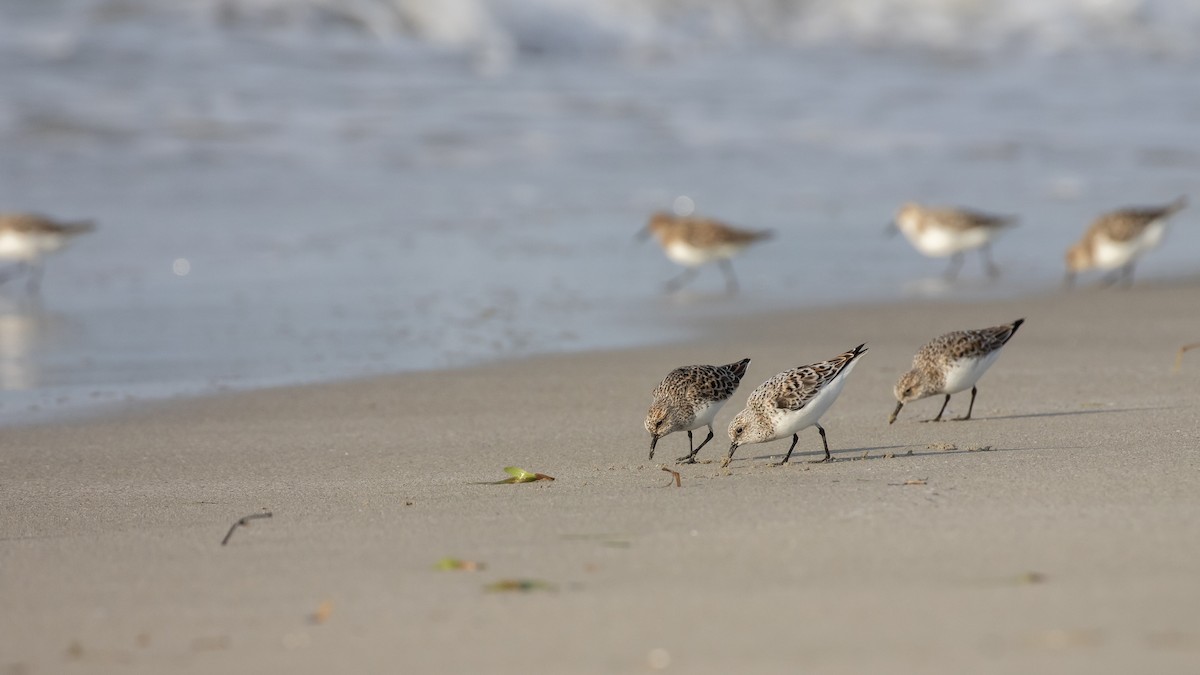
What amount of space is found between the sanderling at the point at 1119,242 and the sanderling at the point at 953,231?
0.78 meters

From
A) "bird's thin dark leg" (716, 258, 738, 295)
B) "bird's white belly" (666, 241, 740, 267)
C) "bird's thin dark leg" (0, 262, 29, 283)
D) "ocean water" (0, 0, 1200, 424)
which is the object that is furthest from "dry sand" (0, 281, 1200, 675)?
"bird's thin dark leg" (0, 262, 29, 283)

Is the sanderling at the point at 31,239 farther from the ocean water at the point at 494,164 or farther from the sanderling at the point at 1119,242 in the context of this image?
the sanderling at the point at 1119,242

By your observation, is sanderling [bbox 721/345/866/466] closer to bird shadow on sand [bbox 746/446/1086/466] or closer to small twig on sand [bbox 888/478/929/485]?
bird shadow on sand [bbox 746/446/1086/466]

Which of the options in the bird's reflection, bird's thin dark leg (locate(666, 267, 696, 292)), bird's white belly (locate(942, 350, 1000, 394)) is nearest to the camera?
bird's white belly (locate(942, 350, 1000, 394))

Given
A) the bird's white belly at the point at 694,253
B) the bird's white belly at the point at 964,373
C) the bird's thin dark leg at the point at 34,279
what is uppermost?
the bird's white belly at the point at 694,253

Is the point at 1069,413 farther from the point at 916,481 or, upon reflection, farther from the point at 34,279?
the point at 34,279

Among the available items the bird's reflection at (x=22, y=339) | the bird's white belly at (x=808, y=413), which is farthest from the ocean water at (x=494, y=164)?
the bird's white belly at (x=808, y=413)

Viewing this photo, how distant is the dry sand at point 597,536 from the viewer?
307 cm

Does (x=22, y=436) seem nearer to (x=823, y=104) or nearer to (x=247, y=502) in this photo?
(x=247, y=502)

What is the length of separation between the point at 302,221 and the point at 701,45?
11973 mm

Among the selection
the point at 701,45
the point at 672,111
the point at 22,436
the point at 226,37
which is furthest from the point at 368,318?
the point at 701,45

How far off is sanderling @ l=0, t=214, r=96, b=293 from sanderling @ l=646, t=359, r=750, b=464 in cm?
643

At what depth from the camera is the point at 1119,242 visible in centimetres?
1020

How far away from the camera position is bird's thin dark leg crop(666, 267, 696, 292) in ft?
35.3
